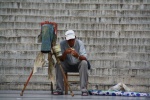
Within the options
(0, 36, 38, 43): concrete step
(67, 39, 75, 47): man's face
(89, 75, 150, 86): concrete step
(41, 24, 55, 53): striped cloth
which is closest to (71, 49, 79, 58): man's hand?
(67, 39, 75, 47): man's face

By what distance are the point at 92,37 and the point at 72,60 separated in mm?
4048

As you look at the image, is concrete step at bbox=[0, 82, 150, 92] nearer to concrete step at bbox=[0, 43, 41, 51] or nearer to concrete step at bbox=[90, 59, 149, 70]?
concrete step at bbox=[90, 59, 149, 70]

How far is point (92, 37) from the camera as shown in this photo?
47.4 feet

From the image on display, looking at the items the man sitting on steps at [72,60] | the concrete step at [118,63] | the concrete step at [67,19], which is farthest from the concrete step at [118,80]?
the concrete step at [67,19]

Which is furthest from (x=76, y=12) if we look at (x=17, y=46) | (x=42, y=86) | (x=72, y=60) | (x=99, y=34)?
(x=72, y=60)

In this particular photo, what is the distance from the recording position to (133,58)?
13578 mm

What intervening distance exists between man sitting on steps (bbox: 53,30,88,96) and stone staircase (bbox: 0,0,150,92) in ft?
5.86

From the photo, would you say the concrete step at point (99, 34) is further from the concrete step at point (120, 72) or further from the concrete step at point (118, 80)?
the concrete step at point (118, 80)

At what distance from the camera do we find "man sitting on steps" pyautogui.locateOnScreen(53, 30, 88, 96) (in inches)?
399

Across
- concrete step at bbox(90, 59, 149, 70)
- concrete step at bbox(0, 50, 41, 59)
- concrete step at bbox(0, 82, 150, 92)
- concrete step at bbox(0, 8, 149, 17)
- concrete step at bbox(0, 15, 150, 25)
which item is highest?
concrete step at bbox(0, 8, 149, 17)

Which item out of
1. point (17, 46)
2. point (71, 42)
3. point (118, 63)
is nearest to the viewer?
point (71, 42)

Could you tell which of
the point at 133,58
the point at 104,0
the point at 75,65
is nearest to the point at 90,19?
the point at 104,0

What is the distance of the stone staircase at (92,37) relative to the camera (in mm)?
12734

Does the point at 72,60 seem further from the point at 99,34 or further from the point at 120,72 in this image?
the point at 99,34
